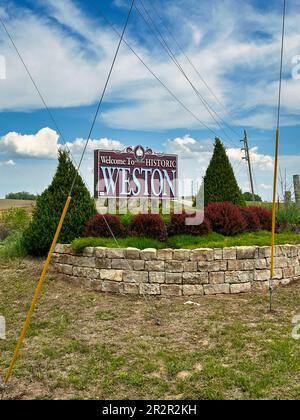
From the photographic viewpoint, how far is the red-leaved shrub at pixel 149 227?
812 cm

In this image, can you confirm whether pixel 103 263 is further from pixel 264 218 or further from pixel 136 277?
pixel 264 218

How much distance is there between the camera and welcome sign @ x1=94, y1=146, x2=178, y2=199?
10031mm

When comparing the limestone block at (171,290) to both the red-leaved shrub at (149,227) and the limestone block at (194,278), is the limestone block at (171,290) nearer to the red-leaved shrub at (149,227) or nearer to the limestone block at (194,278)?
the limestone block at (194,278)

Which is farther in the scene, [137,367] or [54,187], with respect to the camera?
[54,187]

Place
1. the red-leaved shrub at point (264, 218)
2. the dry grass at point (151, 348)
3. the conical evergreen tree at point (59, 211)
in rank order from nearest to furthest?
1. the dry grass at point (151, 348)
2. the conical evergreen tree at point (59, 211)
3. the red-leaved shrub at point (264, 218)

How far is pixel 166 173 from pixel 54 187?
3178 mm

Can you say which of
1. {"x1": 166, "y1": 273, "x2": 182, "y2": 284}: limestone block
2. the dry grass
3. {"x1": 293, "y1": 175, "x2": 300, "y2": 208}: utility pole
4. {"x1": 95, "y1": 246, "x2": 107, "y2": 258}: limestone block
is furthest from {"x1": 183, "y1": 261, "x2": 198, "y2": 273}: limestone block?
{"x1": 293, "y1": 175, "x2": 300, "y2": 208}: utility pole

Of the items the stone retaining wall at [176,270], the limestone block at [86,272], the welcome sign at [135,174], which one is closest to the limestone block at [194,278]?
the stone retaining wall at [176,270]

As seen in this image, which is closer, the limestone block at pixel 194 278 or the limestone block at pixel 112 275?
the limestone block at pixel 194 278

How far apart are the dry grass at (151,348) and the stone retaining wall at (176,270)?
11.5 inches

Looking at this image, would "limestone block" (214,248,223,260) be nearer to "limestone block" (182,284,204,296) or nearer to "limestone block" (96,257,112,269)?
"limestone block" (182,284,204,296)
